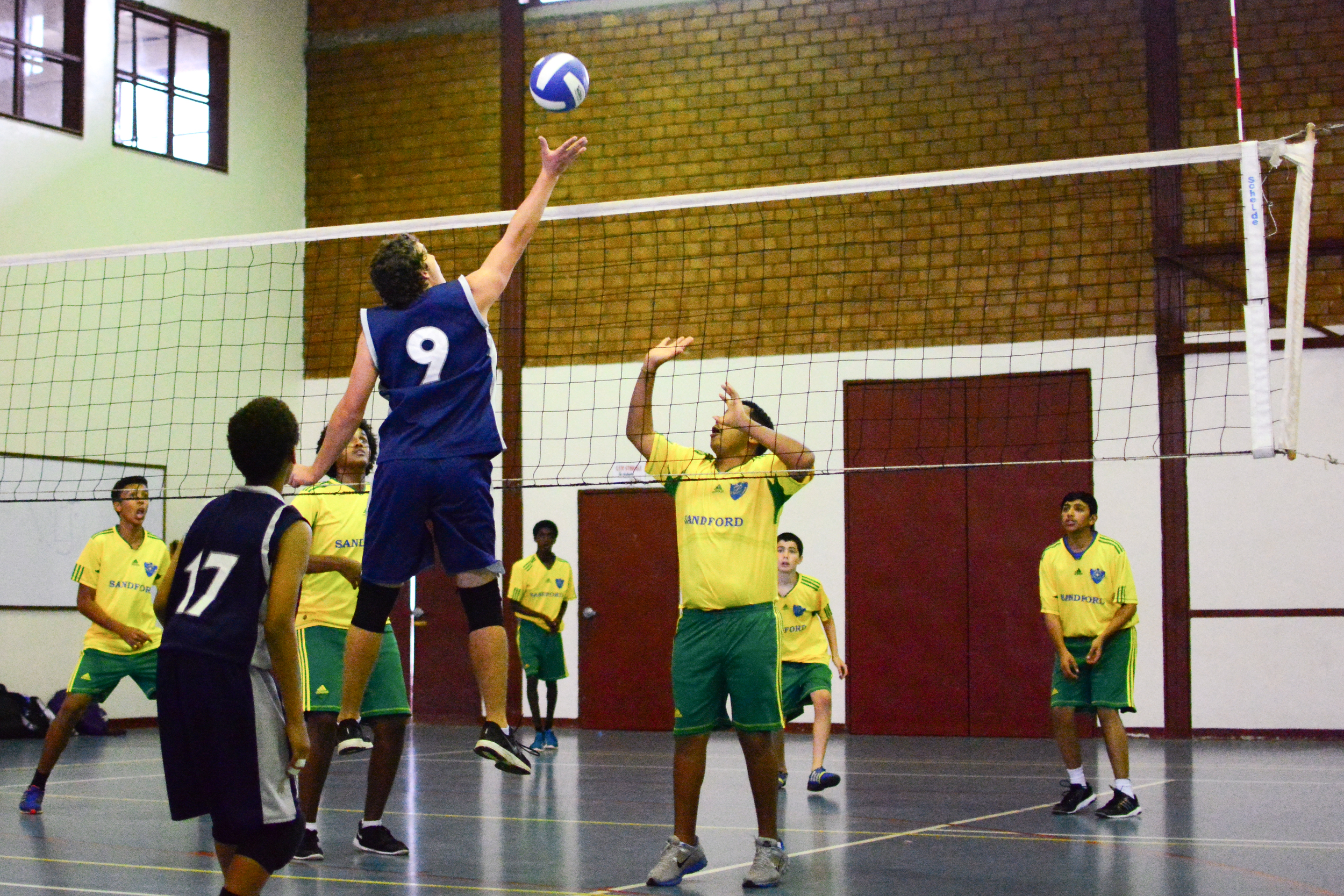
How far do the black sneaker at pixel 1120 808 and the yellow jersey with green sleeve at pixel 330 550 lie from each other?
3.99 meters

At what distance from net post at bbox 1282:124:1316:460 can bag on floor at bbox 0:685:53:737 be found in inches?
428

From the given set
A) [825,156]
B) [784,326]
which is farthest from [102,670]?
[825,156]

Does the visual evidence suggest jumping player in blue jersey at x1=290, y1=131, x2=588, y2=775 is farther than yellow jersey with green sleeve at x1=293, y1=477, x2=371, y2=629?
No

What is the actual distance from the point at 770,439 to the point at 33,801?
4586mm

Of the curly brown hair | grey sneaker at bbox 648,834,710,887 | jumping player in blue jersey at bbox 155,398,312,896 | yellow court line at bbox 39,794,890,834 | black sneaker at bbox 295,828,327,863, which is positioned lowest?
yellow court line at bbox 39,794,890,834

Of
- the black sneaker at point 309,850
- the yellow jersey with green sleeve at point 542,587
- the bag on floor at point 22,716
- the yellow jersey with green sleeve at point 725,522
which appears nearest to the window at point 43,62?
the bag on floor at point 22,716

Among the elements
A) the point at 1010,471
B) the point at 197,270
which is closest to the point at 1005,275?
the point at 1010,471

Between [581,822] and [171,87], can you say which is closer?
[581,822]

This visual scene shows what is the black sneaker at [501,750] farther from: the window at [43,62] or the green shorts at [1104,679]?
the window at [43,62]

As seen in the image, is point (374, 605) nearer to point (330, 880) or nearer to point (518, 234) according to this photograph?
point (330, 880)

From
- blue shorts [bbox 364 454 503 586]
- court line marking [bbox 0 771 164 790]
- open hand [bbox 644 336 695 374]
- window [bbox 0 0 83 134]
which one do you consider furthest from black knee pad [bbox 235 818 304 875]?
window [bbox 0 0 83 134]

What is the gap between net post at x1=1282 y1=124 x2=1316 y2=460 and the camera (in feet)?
19.5

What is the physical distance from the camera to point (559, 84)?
6238mm

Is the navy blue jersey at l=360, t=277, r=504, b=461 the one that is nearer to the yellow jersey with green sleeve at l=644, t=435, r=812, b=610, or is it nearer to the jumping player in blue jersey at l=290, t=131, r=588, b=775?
the jumping player in blue jersey at l=290, t=131, r=588, b=775
